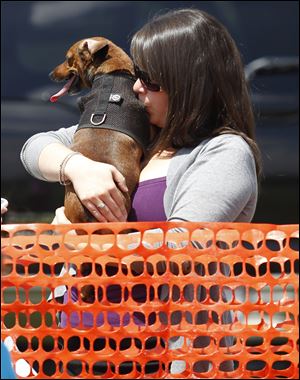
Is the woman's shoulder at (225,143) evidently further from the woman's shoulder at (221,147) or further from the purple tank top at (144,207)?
the purple tank top at (144,207)

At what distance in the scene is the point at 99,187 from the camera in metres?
Result: 2.44

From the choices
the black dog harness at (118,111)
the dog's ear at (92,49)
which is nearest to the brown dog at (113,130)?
the black dog harness at (118,111)

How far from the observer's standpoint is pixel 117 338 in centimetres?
198

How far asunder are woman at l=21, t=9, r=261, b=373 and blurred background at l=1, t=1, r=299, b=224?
1611 mm

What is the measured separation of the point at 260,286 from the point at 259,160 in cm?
54

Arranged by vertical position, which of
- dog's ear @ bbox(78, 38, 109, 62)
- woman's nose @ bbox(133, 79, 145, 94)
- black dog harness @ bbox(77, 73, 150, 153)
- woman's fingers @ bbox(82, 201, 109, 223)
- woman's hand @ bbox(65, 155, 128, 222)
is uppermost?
woman's nose @ bbox(133, 79, 145, 94)

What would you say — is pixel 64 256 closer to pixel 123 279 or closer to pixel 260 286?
pixel 123 279

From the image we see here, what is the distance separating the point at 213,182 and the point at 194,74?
1.04ft

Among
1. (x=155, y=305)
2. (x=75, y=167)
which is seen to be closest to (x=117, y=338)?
(x=155, y=305)

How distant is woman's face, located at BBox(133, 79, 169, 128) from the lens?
98.4 inches

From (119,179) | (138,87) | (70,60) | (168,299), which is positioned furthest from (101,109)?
(168,299)

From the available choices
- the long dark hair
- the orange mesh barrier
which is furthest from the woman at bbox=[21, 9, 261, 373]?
the orange mesh barrier

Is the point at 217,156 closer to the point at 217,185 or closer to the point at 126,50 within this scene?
the point at 217,185

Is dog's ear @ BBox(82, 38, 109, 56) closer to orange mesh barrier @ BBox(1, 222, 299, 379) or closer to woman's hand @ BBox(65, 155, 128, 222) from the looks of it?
woman's hand @ BBox(65, 155, 128, 222)
